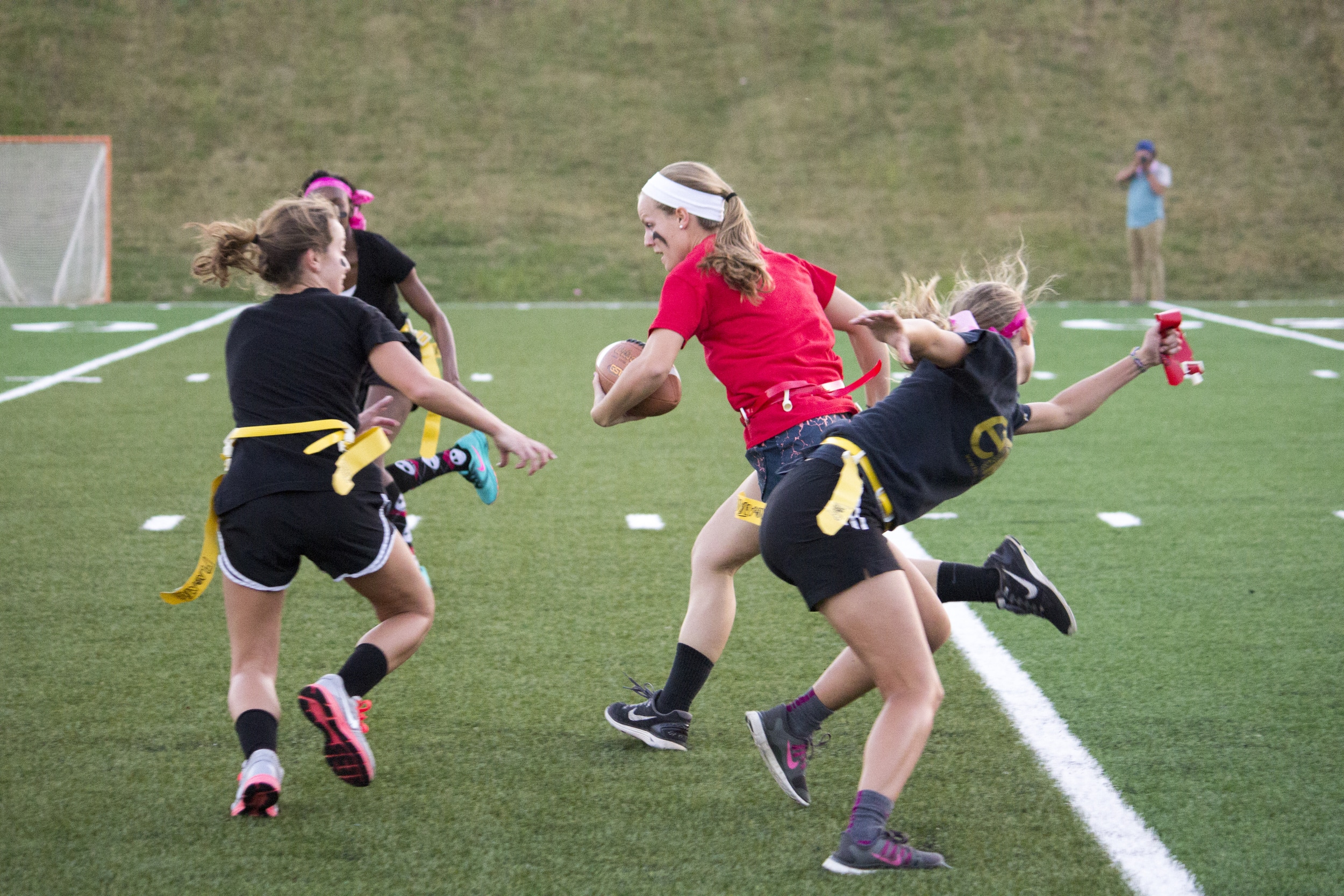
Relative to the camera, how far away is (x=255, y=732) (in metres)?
3.58

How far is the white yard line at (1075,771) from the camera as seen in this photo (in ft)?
10.5

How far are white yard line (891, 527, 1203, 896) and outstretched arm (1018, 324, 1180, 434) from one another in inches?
37.4

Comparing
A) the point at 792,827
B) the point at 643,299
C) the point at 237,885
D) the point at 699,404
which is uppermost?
the point at 237,885

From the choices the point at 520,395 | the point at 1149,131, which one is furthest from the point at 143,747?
the point at 1149,131

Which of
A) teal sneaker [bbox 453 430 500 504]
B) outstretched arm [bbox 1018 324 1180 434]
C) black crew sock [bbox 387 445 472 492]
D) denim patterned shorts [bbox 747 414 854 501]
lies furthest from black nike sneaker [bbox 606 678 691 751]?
black crew sock [bbox 387 445 472 492]

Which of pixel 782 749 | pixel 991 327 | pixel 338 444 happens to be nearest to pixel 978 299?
pixel 991 327

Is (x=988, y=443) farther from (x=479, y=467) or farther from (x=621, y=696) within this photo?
(x=479, y=467)

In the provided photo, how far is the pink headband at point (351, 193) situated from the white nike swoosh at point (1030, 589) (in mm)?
3273

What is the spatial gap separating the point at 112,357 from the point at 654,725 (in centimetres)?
1134

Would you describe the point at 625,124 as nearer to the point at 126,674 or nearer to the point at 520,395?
the point at 520,395

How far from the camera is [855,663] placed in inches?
143

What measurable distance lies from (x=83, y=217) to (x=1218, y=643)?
20.6 meters

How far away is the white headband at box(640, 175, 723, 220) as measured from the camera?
3.85m

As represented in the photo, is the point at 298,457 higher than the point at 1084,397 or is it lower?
higher
